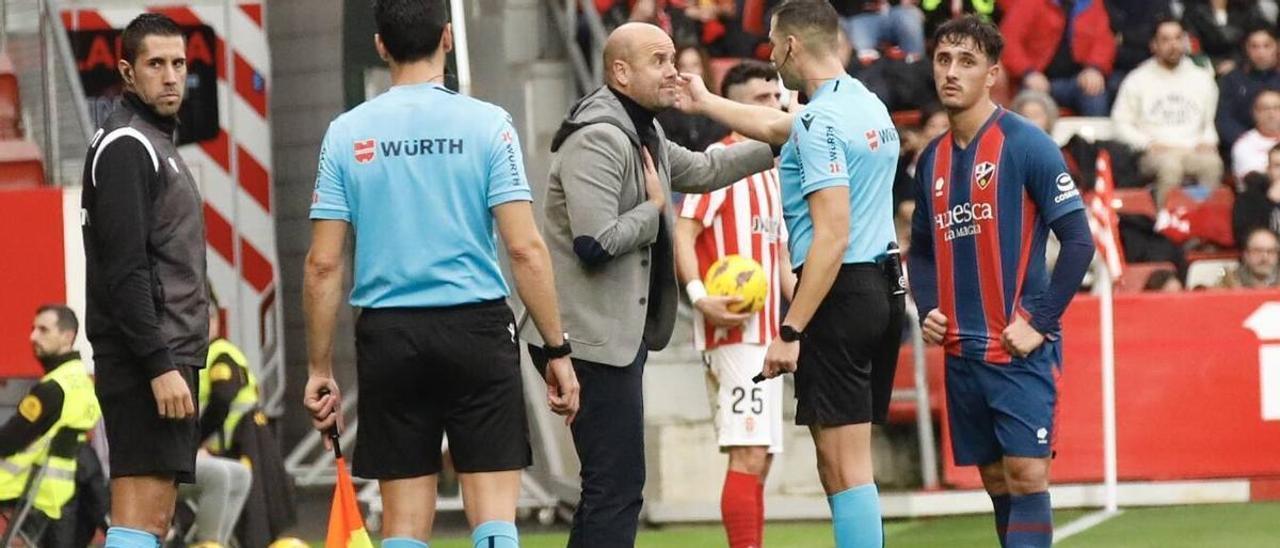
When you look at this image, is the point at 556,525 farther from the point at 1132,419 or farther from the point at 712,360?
the point at 1132,419

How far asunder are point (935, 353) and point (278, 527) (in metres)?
3.51

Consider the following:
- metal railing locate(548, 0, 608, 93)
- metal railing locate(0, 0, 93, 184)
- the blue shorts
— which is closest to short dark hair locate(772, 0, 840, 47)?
the blue shorts

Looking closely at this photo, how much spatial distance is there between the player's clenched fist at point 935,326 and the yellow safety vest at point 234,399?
419 centimetres

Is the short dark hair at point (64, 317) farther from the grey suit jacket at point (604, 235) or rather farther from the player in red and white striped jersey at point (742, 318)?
the grey suit jacket at point (604, 235)

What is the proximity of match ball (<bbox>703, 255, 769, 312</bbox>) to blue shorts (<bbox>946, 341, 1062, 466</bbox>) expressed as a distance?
190 cm

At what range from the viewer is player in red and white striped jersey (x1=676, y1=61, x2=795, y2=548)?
945 cm

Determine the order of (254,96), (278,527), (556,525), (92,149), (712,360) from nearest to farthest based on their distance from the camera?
(92,149), (712,360), (278,527), (556,525), (254,96)

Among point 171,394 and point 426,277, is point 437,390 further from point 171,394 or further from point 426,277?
point 171,394

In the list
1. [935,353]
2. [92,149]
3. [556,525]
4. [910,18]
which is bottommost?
[556,525]

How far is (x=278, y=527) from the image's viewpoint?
11094 millimetres

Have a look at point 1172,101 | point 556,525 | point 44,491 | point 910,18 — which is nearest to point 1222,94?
point 1172,101

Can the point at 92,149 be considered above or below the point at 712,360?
above

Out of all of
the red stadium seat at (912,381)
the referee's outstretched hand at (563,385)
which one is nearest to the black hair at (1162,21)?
the red stadium seat at (912,381)

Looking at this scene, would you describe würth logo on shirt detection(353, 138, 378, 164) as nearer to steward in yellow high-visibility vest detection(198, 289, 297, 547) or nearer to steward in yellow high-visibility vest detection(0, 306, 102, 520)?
steward in yellow high-visibility vest detection(0, 306, 102, 520)
